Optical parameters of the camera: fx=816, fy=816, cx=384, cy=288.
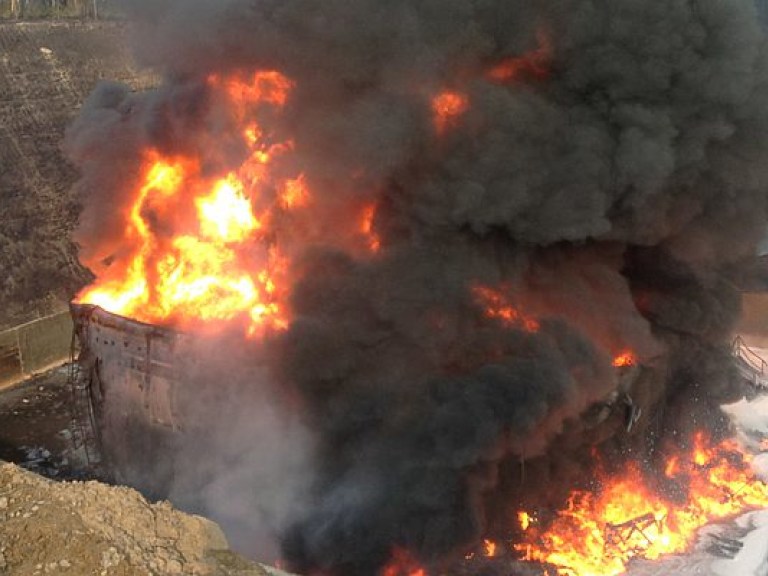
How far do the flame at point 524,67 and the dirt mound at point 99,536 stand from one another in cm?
752

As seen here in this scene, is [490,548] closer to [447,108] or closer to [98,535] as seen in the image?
[98,535]

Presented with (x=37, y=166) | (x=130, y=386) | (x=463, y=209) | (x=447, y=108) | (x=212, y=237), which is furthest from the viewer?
(x=37, y=166)

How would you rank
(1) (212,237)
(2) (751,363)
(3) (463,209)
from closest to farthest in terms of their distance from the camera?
(3) (463,209) < (1) (212,237) < (2) (751,363)

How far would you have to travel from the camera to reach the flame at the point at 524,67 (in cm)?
1180

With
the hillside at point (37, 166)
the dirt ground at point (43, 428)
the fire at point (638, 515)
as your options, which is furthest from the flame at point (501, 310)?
the hillside at point (37, 166)

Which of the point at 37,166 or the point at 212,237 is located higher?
the point at 212,237

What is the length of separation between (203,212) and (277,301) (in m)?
2.28

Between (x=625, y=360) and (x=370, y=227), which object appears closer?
(x=370, y=227)

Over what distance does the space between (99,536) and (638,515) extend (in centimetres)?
825

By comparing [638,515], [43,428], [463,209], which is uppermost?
[463,209]

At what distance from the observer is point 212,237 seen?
1307cm

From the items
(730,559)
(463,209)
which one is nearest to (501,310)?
(463,209)

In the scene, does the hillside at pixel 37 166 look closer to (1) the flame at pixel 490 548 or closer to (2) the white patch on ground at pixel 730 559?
(1) the flame at pixel 490 548

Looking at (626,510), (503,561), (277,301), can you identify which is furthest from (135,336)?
(626,510)
